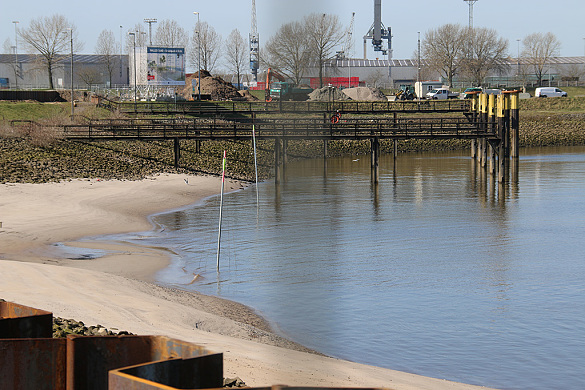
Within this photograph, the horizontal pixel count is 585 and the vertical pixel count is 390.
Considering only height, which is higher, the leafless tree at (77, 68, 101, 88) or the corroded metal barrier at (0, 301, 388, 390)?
the leafless tree at (77, 68, 101, 88)

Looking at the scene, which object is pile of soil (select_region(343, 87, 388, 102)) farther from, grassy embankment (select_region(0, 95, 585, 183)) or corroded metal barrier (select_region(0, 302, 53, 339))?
corroded metal barrier (select_region(0, 302, 53, 339))

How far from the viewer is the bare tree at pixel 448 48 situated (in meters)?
116

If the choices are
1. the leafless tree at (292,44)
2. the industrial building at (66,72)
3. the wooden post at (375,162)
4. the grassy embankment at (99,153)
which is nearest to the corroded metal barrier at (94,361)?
the leafless tree at (292,44)

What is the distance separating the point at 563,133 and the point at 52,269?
7477 cm

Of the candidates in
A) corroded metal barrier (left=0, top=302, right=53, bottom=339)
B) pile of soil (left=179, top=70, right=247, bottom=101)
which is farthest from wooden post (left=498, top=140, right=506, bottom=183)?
pile of soil (left=179, top=70, right=247, bottom=101)

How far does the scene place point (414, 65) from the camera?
137500mm

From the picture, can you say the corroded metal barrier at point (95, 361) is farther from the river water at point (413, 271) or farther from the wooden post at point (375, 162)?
the wooden post at point (375, 162)

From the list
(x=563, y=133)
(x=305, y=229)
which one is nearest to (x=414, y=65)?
(x=563, y=133)

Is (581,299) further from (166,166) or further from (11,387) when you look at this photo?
(166,166)

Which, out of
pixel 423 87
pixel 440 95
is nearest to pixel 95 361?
pixel 440 95

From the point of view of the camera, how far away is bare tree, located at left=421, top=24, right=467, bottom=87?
116 metres

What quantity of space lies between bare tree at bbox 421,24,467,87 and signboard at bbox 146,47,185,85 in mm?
46837

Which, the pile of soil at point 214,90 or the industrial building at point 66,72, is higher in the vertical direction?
the industrial building at point 66,72

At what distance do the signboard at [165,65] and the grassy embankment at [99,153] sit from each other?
22136mm
